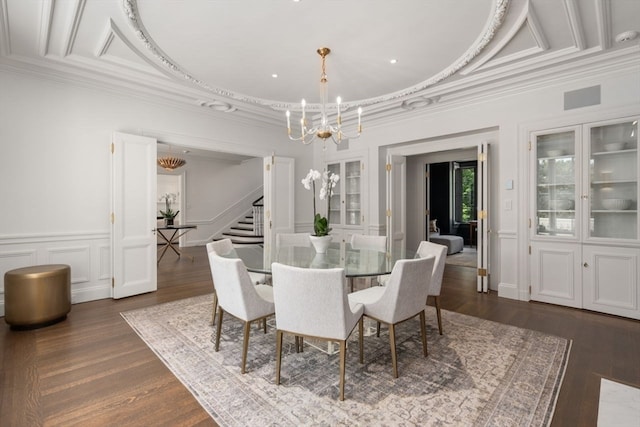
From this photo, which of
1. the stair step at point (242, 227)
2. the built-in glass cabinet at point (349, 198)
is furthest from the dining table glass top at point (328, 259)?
the stair step at point (242, 227)

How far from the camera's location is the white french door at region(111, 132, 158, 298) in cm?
400

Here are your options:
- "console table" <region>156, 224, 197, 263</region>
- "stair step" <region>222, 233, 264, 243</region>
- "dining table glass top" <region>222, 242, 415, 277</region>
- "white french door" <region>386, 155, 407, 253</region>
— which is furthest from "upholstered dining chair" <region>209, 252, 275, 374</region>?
"stair step" <region>222, 233, 264, 243</region>

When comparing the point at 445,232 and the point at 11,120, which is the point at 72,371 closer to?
the point at 11,120

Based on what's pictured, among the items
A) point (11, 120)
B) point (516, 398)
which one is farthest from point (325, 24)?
point (11, 120)

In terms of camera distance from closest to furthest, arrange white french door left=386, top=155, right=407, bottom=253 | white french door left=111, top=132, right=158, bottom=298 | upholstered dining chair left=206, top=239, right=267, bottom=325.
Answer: upholstered dining chair left=206, top=239, right=267, bottom=325 < white french door left=111, top=132, right=158, bottom=298 < white french door left=386, top=155, right=407, bottom=253

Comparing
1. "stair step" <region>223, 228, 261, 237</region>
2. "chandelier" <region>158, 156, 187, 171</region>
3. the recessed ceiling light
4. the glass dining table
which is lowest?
"stair step" <region>223, 228, 261, 237</region>

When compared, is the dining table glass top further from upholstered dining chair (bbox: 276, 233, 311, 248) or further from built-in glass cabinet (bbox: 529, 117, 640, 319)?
built-in glass cabinet (bbox: 529, 117, 640, 319)

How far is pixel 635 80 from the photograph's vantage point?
3258 millimetres

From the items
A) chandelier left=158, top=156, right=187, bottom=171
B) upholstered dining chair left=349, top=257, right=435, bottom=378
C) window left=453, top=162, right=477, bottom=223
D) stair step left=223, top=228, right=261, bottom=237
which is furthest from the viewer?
window left=453, top=162, right=477, bottom=223

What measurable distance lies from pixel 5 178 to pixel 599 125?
658 centimetres

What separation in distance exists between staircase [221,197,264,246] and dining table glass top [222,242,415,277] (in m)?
4.50

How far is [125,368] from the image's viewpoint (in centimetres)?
236

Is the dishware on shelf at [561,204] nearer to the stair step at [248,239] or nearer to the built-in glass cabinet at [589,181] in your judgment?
the built-in glass cabinet at [589,181]

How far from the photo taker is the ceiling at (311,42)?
2.50 metres
